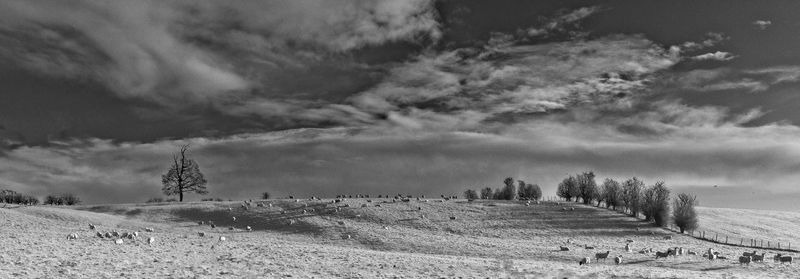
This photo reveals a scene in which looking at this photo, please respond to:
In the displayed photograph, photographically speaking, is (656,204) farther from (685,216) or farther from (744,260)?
(744,260)

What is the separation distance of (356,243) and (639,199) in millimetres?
42860

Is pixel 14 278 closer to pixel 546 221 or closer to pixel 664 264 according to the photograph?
pixel 664 264

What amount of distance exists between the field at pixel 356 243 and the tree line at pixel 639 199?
2.62 m

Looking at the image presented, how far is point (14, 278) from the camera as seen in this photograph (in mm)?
22203

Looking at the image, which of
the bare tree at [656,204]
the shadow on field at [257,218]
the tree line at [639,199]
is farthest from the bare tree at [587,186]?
the shadow on field at [257,218]

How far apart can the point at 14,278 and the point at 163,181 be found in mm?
75576

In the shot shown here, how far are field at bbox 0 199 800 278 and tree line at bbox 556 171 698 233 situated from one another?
2.62m

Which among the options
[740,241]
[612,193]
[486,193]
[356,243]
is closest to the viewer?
[356,243]

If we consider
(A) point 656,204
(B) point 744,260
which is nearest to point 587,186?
(A) point 656,204

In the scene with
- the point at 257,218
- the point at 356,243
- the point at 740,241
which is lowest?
the point at 740,241

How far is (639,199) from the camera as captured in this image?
240 feet

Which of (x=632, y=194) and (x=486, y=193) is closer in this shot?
(x=632, y=194)

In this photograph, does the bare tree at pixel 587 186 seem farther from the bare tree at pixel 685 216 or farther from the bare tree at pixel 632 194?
the bare tree at pixel 685 216

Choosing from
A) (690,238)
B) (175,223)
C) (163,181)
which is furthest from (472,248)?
(163,181)
